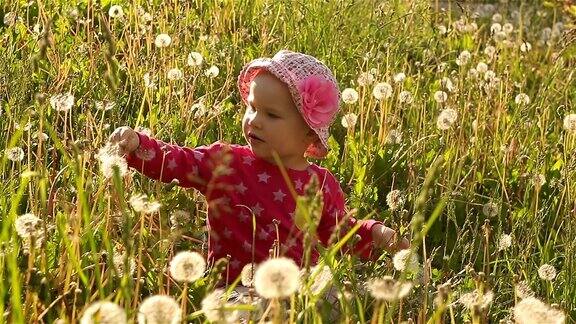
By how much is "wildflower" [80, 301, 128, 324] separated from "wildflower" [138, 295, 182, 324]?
56 millimetres

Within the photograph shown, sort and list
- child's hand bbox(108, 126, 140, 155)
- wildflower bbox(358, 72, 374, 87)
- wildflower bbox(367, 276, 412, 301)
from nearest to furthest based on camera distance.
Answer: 1. wildflower bbox(367, 276, 412, 301)
2. child's hand bbox(108, 126, 140, 155)
3. wildflower bbox(358, 72, 374, 87)

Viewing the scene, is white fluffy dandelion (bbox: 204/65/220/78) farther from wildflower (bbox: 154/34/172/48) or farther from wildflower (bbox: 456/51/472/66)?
wildflower (bbox: 456/51/472/66)

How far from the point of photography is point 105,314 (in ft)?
4.70

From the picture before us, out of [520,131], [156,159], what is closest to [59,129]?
[156,159]

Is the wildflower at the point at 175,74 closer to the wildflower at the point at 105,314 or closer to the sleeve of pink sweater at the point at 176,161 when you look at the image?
the sleeve of pink sweater at the point at 176,161

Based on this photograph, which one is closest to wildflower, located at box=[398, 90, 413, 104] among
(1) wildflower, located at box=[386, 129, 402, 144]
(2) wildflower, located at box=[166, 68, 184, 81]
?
(1) wildflower, located at box=[386, 129, 402, 144]

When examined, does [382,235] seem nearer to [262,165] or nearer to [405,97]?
[262,165]

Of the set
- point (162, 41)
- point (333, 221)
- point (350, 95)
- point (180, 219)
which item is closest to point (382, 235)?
point (333, 221)

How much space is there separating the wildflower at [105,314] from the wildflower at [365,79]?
247 centimetres

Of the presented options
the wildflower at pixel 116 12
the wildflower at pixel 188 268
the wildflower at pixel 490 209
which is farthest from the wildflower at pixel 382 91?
the wildflower at pixel 188 268

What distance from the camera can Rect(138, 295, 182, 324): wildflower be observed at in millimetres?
1479

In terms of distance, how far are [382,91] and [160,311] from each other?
238cm

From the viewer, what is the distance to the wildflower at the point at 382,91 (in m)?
3.78

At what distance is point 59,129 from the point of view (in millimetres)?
3734
